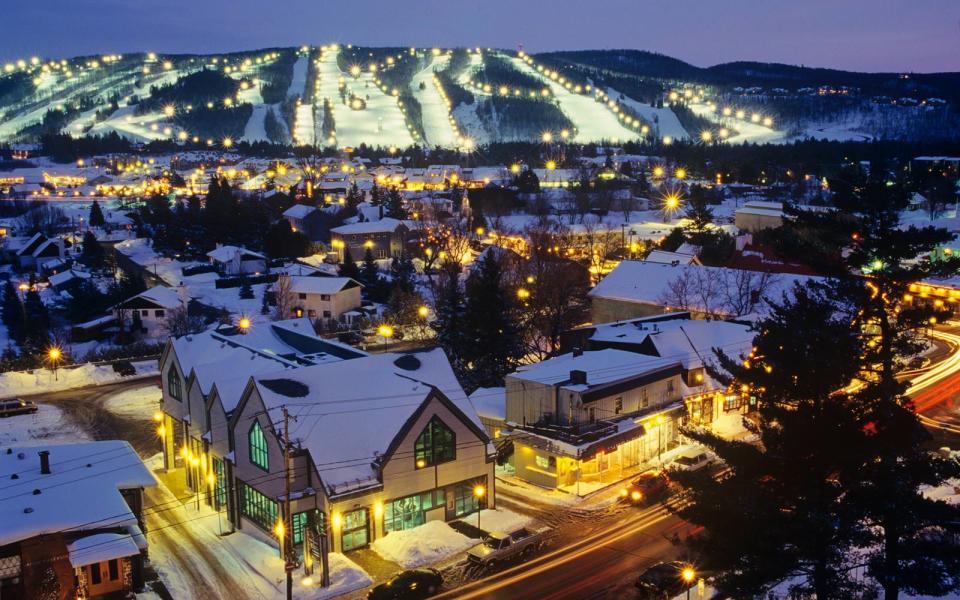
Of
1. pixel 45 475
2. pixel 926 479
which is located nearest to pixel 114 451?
pixel 45 475

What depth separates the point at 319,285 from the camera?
54.4 m

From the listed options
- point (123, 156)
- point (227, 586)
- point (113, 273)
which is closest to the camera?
point (227, 586)

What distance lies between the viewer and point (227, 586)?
1927 centimetres

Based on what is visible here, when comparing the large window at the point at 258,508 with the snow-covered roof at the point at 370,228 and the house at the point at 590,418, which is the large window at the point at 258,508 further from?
the snow-covered roof at the point at 370,228

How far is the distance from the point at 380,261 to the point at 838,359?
61628mm

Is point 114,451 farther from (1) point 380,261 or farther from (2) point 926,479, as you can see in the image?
(1) point 380,261

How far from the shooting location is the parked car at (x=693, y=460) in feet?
85.6

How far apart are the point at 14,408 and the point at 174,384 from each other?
1199 cm

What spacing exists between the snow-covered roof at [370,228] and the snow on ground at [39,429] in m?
41.9

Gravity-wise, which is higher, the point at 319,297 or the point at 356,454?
the point at 356,454

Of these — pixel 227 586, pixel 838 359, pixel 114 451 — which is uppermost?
pixel 838 359

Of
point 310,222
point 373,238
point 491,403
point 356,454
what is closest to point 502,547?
point 356,454

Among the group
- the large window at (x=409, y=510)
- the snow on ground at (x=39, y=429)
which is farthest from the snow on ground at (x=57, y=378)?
the large window at (x=409, y=510)

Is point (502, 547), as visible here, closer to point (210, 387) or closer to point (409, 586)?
point (409, 586)
